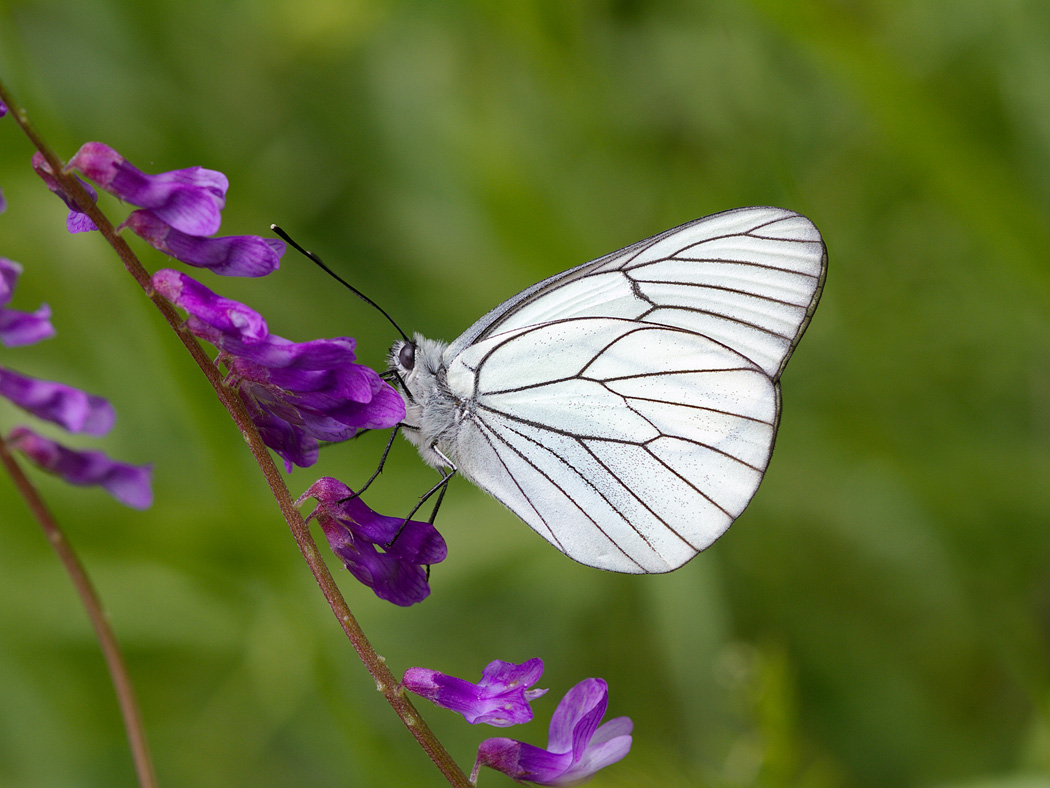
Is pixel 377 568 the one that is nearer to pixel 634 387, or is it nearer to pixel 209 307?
pixel 209 307

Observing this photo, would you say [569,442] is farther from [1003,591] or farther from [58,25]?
[58,25]

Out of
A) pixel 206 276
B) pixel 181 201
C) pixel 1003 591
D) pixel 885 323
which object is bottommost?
pixel 1003 591

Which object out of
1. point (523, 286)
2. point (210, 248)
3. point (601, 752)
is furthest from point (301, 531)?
point (523, 286)

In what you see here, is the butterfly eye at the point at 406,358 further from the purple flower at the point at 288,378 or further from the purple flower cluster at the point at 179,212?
the purple flower cluster at the point at 179,212

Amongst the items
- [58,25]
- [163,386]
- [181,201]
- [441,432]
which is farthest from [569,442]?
[58,25]

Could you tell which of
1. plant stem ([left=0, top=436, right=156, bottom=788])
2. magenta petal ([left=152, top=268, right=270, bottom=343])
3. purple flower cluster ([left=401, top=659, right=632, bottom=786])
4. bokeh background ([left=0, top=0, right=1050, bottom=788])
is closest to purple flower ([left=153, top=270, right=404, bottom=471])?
magenta petal ([left=152, top=268, right=270, bottom=343])

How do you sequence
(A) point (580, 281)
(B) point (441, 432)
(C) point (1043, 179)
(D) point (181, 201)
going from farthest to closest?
(C) point (1043, 179) → (A) point (580, 281) → (B) point (441, 432) → (D) point (181, 201)
